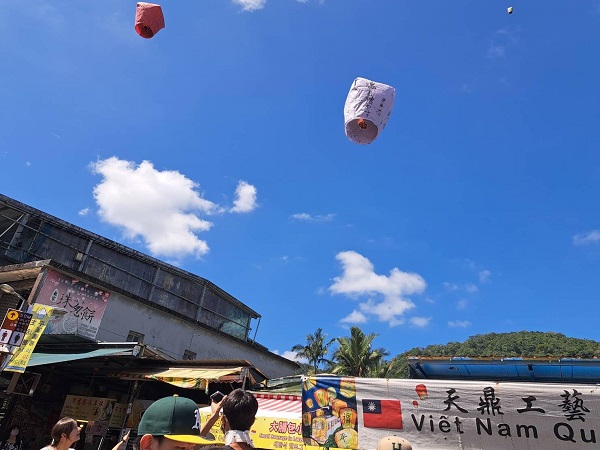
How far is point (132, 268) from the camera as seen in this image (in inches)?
838

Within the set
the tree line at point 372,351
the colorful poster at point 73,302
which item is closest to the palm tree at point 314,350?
the tree line at point 372,351

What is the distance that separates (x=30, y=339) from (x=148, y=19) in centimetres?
876

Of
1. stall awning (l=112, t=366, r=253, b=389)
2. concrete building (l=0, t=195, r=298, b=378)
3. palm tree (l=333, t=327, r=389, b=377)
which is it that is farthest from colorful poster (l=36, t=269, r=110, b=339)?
palm tree (l=333, t=327, r=389, b=377)

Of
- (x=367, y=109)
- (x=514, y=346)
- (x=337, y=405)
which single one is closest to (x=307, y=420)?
(x=337, y=405)

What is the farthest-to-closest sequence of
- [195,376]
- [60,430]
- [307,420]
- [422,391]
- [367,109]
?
[195,376] → [307,420] → [367,109] → [422,391] → [60,430]

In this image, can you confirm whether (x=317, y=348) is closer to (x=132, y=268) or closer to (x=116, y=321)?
(x=132, y=268)

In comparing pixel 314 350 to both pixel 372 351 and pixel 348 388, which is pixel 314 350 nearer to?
pixel 372 351

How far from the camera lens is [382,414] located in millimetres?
6410

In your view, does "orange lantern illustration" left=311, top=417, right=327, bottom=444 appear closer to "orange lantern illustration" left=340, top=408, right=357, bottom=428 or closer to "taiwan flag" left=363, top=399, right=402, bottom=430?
"orange lantern illustration" left=340, top=408, right=357, bottom=428

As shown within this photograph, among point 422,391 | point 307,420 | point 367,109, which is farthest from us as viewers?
point 307,420

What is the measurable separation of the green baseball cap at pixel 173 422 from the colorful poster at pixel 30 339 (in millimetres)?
9819

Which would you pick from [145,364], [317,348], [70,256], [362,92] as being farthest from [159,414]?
→ [317,348]

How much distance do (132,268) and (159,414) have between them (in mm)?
20392

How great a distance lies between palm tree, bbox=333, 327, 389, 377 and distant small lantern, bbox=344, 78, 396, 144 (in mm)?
33105
